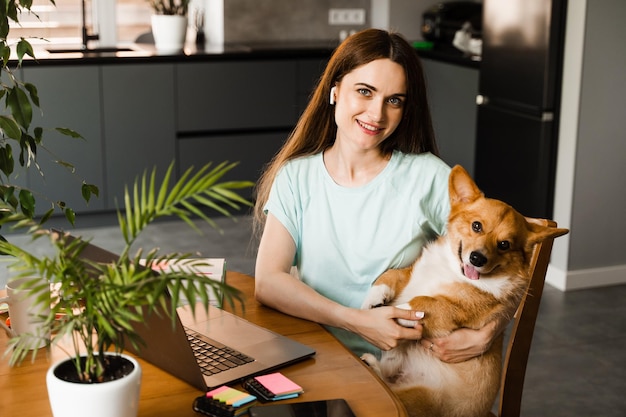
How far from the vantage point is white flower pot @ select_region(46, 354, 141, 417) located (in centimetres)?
117

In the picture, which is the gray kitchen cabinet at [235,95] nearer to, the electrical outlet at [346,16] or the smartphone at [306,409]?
the electrical outlet at [346,16]

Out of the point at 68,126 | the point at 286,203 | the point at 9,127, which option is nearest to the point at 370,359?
the point at 286,203

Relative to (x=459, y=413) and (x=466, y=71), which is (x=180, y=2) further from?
(x=459, y=413)

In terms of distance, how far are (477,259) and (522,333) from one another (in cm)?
23

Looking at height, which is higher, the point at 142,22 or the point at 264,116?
the point at 142,22

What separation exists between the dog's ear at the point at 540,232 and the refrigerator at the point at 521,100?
7.99ft

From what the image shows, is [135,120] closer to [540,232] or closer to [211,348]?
[211,348]

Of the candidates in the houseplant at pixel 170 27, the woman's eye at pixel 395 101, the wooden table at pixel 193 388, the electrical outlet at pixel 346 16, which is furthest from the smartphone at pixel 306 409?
the electrical outlet at pixel 346 16

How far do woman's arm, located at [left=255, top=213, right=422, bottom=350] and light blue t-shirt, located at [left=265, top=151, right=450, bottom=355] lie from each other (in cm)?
5

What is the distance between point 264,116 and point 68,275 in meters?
3.98

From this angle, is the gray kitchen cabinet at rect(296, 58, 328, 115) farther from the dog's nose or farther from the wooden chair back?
the dog's nose

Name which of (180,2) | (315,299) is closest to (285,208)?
(315,299)

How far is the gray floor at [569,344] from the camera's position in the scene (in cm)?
295

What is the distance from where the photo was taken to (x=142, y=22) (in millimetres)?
5508
